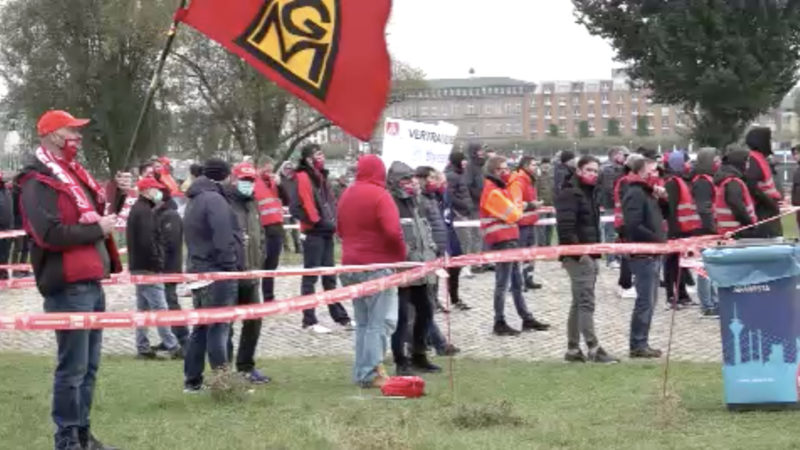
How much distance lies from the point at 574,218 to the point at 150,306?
4303 millimetres

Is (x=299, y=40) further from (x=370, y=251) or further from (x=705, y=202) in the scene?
(x=705, y=202)

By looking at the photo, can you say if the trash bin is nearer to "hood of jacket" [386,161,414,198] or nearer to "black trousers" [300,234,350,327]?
"hood of jacket" [386,161,414,198]

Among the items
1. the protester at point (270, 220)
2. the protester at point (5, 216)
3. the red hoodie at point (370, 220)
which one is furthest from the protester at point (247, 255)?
the protester at point (5, 216)

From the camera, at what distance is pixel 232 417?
9.21 meters

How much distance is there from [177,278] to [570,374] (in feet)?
11.7

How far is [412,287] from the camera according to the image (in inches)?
446

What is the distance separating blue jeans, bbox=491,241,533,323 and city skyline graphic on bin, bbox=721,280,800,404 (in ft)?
16.0

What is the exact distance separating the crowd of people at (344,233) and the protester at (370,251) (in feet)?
0.05

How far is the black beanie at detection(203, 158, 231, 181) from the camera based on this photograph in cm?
1046

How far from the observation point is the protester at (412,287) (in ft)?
36.9

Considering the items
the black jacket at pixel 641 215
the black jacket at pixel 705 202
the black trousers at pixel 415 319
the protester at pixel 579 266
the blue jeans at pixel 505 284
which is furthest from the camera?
the black jacket at pixel 705 202

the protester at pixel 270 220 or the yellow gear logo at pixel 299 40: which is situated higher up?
the yellow gear logo at pixel 299 40

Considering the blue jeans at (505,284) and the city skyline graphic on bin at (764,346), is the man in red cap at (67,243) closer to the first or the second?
the city skyline graphic on bin at (764,346)

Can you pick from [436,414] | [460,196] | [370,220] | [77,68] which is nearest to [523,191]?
[460,196]
